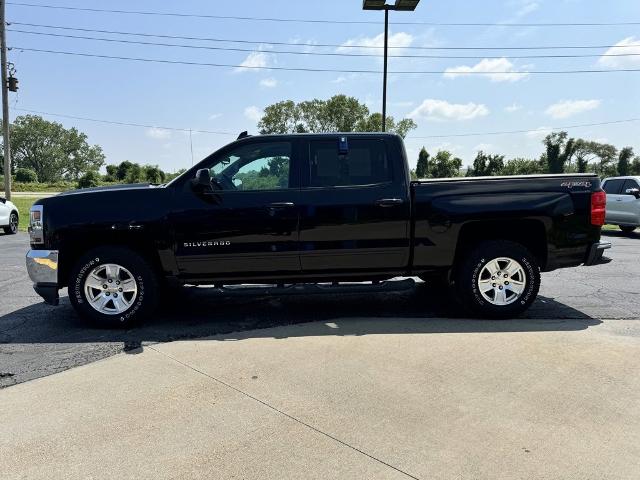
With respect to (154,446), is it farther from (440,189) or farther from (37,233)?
(440,189)

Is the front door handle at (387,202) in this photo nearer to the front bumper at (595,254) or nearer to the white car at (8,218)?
the front bumper at (595,254)

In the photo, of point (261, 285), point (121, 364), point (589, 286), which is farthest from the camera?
point (589, 286)

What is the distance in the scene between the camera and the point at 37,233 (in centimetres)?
500

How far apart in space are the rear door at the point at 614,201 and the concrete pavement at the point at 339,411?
1282 cm

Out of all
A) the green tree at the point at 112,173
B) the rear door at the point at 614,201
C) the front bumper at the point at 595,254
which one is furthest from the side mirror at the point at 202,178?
the green tree at the point at 112,173

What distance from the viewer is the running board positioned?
5168 millimetres

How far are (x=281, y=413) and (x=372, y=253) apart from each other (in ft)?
7.75

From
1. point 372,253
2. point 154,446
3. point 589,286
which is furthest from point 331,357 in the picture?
point 589,286

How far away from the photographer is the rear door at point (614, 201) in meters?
15.5

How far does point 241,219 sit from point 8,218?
1368cm

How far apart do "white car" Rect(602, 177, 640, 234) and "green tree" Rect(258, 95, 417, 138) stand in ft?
184

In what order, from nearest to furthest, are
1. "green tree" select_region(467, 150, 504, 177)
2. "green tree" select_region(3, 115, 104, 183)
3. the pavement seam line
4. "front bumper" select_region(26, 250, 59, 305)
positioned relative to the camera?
1. the pavement seam line
2. "front bumper" select_region(26, 250, 59, 305)
3. "green tree" select_region(467, 150, 504, 177)
4. "green tree" select_region(3, 115, 104, 183)

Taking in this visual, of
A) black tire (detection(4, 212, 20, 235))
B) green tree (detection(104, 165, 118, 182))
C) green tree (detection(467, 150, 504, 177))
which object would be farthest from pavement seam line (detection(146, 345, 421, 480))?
green tree (detection(104, 165, 118, 182))

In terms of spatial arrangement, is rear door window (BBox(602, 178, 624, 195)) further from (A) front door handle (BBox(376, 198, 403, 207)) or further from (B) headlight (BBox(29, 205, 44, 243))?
(B) headlight (BBox(29, 205, 44, 243))
